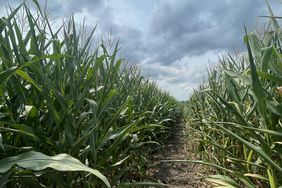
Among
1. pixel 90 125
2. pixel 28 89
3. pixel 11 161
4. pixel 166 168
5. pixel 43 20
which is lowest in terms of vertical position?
pixel 166 168

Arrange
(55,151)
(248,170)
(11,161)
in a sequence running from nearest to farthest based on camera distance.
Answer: (11,161) < (55,151) < (248,170)

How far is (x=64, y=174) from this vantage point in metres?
1.48

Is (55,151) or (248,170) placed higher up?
(55,151)

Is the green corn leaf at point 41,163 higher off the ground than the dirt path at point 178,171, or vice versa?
the green corn leaf at point 41,163

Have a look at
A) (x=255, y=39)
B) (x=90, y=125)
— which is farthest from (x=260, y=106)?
(x=90, y=125)

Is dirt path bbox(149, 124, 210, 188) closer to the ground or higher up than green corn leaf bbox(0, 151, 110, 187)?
closer to the ground

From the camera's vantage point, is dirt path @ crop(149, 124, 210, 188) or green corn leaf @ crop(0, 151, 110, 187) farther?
dirt path @ crop(149, 124, 210, 188)

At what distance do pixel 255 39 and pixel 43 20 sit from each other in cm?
110

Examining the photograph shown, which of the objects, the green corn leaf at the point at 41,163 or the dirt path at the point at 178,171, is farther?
the dirt path at the point at 178,171

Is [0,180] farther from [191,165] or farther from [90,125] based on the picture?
[191,165]

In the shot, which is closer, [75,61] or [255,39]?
[255,39]

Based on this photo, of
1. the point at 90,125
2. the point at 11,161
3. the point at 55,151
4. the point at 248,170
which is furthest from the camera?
the point at 248,170

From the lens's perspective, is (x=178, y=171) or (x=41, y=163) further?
(x=178, y=171)

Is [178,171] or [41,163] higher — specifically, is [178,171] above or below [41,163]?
below
